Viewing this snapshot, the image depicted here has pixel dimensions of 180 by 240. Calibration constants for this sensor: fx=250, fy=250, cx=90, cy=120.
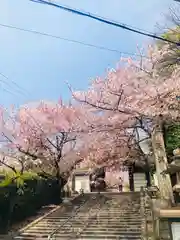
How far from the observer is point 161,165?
11.6 m

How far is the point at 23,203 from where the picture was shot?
14.6 meters

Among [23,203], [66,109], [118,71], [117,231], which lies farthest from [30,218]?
[118,71]

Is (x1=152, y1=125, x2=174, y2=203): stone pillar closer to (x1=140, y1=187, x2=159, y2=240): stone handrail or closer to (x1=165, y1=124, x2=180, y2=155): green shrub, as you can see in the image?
(x1=140, y1=187, x2=159, y2=240): stone handrail

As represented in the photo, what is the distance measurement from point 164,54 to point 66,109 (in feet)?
25.1

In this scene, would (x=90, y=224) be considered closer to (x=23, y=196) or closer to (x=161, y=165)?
(x=161, y=165)

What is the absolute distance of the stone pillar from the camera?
424 inches

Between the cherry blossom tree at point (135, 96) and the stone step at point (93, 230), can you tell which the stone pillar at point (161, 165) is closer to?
the cherry blossom tree at point (135, 96)

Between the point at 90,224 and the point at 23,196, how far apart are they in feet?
16.0

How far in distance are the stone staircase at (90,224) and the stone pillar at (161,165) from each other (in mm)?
1889

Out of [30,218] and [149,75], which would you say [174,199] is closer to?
[149,75]

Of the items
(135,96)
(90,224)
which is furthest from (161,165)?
(90,224)

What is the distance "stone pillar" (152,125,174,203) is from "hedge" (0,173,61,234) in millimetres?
7824

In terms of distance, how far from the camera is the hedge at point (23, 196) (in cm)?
1296

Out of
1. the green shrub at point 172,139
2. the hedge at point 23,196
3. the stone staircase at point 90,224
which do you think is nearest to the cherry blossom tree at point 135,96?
the green shrub at point 172,139
